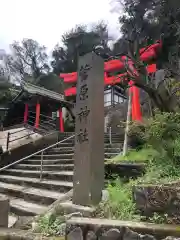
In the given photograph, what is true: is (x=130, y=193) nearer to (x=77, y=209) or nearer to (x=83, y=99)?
(x=77, y=209)

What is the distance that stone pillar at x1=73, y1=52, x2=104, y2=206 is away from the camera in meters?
4.17

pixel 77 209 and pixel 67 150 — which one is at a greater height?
pixel 67 150

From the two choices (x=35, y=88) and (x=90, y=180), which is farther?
(x=35, y=88)

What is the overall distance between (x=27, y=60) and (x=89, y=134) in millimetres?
37685

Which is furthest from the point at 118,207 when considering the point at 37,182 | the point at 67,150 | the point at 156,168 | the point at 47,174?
the point at 67,150

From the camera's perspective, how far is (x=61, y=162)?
27.7ft

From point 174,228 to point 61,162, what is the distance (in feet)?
19.6

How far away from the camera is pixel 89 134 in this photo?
14.3 ft

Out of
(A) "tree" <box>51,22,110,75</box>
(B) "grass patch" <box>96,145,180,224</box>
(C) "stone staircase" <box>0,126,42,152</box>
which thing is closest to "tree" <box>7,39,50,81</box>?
(A) "tree" <box>51,22,110,75</box>

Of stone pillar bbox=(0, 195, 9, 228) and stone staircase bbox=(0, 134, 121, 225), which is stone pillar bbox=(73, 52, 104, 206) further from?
stone staircase bbox=(0, 134, 121, 225)

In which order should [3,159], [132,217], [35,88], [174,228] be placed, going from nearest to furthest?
[174,228], [132,217], [3,159], [35,88]

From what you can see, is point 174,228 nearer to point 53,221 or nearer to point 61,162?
point 53,221

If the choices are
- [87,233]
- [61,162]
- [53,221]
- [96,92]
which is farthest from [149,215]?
[61,162]

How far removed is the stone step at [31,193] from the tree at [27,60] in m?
31.9
